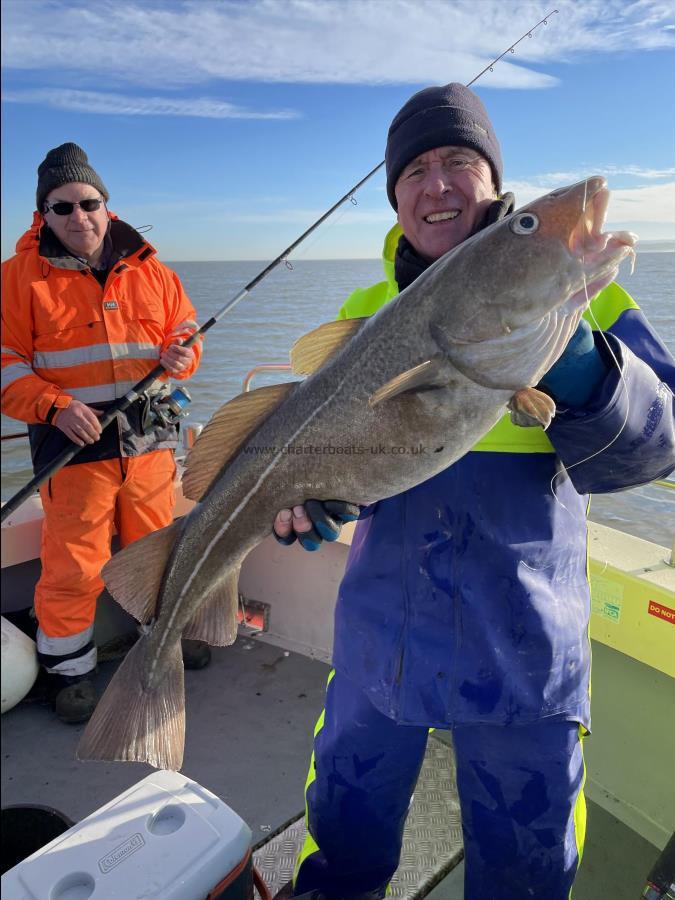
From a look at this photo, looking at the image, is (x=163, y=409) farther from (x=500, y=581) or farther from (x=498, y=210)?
(x=500, y=581)

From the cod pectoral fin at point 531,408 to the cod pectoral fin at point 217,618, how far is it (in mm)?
1159

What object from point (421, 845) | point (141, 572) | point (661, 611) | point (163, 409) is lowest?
point (421, 845)

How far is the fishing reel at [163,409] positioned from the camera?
437cm

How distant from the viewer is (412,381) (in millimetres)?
1955

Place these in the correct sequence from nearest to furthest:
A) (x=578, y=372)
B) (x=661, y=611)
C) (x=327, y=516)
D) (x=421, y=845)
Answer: (x=578, y=372) → (x=327, y=516) → (x=661, y=611) → (x=421, y=845)

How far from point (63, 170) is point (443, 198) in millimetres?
2911

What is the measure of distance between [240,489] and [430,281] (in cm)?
95

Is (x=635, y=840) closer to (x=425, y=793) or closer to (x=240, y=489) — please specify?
(x=425, y=793)

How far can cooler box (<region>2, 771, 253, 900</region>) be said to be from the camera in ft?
6.61

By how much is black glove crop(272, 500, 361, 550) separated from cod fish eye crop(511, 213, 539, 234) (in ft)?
3.26

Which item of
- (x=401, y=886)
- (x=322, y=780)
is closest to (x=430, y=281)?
(x=322, y=780)

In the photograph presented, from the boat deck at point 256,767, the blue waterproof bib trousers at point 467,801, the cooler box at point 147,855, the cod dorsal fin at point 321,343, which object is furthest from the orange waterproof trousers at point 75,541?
the cod dorsal fin at point 321,343

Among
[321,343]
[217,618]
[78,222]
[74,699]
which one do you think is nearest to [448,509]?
[321,343]

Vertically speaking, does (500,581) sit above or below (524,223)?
below
